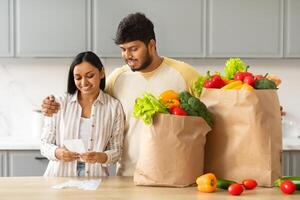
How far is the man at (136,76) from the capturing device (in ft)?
6.68

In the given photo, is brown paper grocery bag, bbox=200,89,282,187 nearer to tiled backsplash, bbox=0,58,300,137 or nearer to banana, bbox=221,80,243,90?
banana, bbox=221,80,243,90

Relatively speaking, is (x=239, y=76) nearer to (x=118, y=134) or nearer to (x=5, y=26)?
(x=118, y=134)

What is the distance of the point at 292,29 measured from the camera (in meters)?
3.38

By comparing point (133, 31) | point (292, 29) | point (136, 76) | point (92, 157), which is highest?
point (292, 29)

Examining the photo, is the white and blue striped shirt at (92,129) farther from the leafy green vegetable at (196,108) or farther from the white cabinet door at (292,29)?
the white cabinet door at (292,29)

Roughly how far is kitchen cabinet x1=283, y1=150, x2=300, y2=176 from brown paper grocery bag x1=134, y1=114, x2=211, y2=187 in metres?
1.76

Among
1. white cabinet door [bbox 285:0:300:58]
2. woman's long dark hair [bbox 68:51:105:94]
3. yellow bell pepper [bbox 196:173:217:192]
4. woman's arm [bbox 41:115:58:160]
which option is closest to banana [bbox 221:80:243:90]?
A: yellow bell pepper [bbox 196:173:217:192]

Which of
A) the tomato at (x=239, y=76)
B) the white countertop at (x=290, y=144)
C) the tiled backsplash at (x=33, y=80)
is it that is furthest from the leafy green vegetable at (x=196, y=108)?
the tiled backsplash at (x=33, y=80)

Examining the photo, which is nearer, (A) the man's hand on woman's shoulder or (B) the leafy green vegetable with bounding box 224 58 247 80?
(B) the leafy green vegetable with bounding box 224 58 247 80

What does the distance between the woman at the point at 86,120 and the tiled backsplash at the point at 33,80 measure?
1620 mm

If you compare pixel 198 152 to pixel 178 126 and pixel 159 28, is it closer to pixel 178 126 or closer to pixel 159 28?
pixel 178 126

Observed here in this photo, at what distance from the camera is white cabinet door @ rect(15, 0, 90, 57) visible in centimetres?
329

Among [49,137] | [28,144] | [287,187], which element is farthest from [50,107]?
[28,144]

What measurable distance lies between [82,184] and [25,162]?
1.61 metres
